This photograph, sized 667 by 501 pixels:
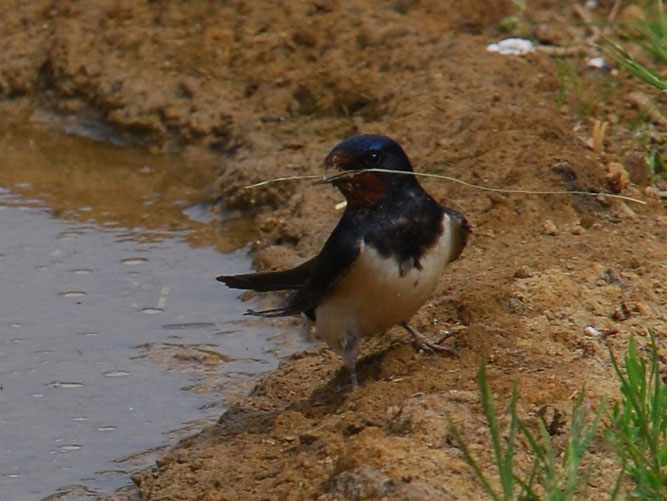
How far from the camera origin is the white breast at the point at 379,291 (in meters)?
4.25

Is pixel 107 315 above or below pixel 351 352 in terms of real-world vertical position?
below

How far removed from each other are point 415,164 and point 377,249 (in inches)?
79.1

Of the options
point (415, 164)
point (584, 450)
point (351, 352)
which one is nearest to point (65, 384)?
point (351, 352)

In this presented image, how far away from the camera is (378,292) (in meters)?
4.27

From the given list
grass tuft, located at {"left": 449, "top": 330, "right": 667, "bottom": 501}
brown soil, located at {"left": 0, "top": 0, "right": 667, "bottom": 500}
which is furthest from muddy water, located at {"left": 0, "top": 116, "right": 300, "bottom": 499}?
grass tuft, located at {"left": 449, "top": 330, "right": 667, "bottom": 501}

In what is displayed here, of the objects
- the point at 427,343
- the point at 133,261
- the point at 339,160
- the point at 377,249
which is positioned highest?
the point at 339,160

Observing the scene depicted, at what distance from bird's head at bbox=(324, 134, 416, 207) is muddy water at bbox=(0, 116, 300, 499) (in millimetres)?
1142

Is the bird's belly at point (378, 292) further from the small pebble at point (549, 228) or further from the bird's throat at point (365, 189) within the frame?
the small pebble at point (549, 228)

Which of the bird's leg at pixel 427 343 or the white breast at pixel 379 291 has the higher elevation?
the white breast at pixel 379 291

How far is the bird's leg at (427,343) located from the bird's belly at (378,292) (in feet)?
0.31

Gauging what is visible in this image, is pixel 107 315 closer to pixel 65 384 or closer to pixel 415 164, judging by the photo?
pixel 65 384

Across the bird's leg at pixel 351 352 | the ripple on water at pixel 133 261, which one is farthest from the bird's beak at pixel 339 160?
the ripple on water at pixel 133 261

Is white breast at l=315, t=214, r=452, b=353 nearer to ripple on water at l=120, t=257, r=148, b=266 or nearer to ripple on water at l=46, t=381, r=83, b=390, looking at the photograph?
ripple on water at l=46, t=381, r=83, b=390

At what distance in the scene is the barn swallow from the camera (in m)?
4.27
